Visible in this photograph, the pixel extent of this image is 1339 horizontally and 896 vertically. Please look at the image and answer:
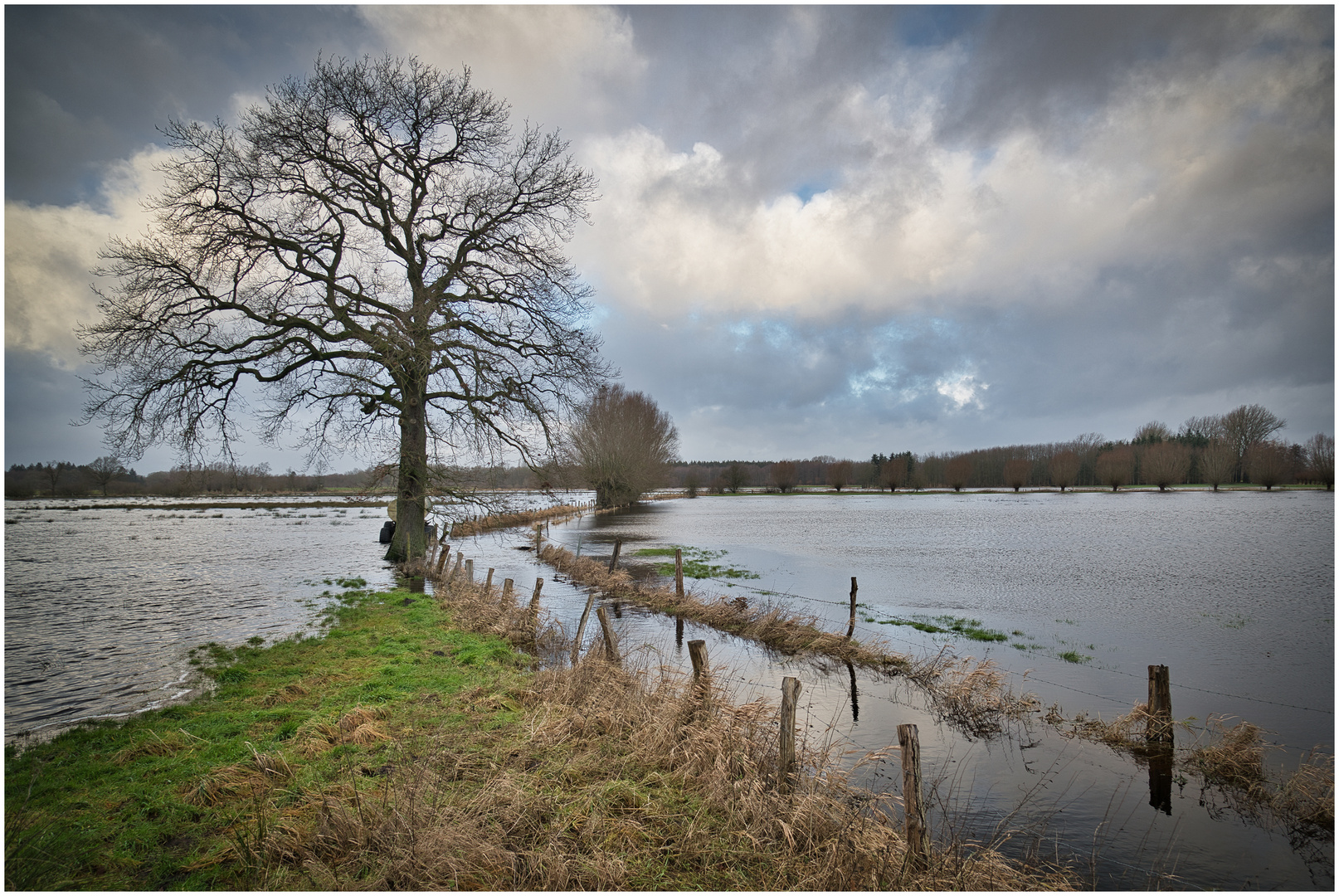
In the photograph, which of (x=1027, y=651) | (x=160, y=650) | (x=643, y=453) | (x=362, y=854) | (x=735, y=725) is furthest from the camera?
(x=643, y=453)

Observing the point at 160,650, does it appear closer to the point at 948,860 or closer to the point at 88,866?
the point at 88,866

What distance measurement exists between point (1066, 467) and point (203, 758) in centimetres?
12970

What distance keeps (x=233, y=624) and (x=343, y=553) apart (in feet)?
51.2

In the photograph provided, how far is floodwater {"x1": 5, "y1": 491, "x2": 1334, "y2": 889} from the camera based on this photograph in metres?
7.50

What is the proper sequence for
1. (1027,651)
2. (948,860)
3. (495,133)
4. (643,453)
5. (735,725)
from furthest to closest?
(643,453) < (495,133) < (1027,651) < (735,725) < (948,860)

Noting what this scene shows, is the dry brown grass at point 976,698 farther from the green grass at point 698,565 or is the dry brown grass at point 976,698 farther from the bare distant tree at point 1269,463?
the bare distant tree at point 1269,463

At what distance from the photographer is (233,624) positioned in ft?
47.7

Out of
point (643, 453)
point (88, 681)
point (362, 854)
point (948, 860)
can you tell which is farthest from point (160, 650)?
point (643, 453)

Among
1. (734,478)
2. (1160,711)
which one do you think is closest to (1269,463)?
(734,478)

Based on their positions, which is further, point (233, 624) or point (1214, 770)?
point (233, 624)

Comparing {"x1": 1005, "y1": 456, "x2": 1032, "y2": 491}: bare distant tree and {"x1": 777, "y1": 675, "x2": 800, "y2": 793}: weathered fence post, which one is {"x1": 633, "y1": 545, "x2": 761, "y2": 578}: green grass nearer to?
{"x1": 777, "y1": 675, "x2": 800, "y2": 793}: weathered fence post

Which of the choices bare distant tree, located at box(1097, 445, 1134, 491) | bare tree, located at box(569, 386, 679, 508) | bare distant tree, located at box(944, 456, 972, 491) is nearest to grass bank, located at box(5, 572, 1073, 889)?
bare tree, located at box(569, 386, 679, 508)

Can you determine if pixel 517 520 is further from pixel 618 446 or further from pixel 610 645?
pixel 610 645

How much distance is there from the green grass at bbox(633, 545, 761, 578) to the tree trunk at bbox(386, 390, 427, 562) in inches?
345
